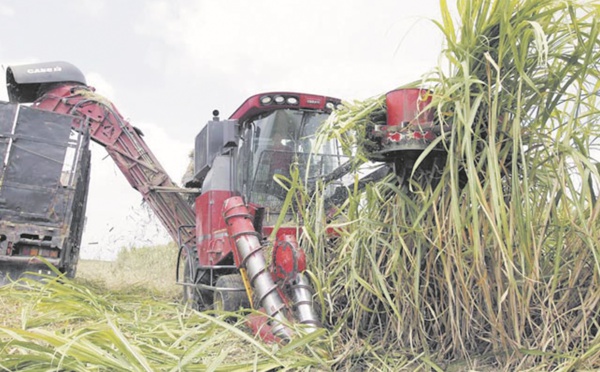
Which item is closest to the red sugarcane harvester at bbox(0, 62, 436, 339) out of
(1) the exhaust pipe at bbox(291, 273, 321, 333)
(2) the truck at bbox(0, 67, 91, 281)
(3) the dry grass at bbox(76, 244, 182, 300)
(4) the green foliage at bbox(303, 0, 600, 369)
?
(1) the exhaust pipe at bbox(291, 273, 321, 333)

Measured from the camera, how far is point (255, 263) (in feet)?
11.2

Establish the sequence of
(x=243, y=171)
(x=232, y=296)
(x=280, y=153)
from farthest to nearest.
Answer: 1. (x=243, y=171)
2. (x=280, y=153)
3. (x=232, y=296)

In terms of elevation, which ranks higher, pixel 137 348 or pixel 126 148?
pixel 126 148

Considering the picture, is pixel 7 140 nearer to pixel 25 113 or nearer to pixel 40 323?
pixel 25 113

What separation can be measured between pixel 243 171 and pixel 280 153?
40 cm

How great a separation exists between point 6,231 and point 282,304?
3631 millimetres

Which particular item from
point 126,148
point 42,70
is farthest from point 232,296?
point 42,70

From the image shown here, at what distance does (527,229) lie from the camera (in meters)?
2.29

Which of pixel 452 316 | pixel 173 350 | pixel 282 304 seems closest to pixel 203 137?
pixel 282 304

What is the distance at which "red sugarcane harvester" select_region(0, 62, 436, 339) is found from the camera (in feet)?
9.81

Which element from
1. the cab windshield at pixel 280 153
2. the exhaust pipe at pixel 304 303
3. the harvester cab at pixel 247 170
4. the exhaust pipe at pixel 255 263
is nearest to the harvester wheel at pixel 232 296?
the harvester cab at pixel 247 170

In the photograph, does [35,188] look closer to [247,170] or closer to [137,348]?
[247,170]

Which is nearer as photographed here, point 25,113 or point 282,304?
point 282,304

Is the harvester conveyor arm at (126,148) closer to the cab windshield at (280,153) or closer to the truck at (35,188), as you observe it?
the truck at (35,188)
